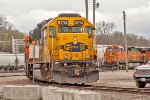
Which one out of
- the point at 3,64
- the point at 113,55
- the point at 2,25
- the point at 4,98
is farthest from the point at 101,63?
the point at 2,25

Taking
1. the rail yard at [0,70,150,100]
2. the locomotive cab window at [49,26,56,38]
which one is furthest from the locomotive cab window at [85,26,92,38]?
the rail yard at [0,70,150,100]

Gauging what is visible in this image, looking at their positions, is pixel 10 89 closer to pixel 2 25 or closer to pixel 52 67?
pixel 52 67

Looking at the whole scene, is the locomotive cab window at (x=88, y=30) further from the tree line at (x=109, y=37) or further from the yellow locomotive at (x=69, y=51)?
the tree line at (x=109, y=37)

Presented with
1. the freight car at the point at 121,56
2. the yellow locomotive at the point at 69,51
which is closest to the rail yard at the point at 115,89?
the yellow locomotive at the point at 69,51

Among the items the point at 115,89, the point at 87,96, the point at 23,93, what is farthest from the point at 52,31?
the point at 87,96

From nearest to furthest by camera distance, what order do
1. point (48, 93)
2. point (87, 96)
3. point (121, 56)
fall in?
1. point (87, 96)
2. point (48, 93)
3. point (121, 56)

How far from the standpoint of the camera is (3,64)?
71.1 metres

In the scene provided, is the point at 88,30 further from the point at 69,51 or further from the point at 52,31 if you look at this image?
the point at 52,31

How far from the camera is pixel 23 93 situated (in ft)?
56.3

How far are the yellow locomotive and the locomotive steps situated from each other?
5540 mm

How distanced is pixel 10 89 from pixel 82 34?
25.4 feet

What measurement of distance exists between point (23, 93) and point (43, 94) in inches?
76.3

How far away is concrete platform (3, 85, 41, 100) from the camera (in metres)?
16.5

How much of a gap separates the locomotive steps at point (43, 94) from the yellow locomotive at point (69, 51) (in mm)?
5540
